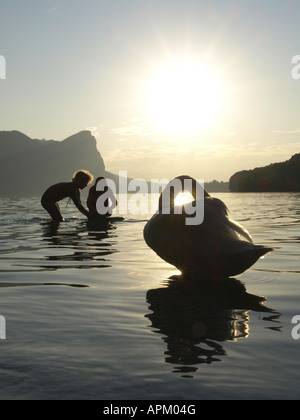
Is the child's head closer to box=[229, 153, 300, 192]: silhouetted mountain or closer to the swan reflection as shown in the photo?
the swan reflection

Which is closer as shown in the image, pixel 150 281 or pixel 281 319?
pixel 281 319

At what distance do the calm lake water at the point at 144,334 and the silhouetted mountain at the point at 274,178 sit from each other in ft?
396

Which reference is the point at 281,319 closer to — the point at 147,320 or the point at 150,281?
the point at 147,320

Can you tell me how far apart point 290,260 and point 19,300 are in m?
5.01

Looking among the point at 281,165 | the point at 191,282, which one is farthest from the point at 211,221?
the point at 281,165

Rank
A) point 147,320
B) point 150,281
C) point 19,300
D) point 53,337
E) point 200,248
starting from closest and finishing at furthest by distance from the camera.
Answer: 1. point 53,337
2. point 147,320
3. point 19,300
4. point 200,248
5. point 150,281

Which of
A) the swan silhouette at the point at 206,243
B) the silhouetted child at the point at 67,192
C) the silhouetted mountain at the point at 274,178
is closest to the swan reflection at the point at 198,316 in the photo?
the swan silhouette at the point at 206,243

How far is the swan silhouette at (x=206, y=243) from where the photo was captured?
18.6ft

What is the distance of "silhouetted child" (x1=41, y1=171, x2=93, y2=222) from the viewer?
1669 cm

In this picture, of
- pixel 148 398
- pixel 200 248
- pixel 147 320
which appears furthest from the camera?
pixel 200 248

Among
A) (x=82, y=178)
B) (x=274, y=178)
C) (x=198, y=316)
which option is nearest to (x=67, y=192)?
(x=82, y=178)

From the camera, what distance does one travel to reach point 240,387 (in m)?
2.69

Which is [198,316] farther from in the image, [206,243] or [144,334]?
[206,243]

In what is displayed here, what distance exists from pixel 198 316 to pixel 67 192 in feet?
44.7
